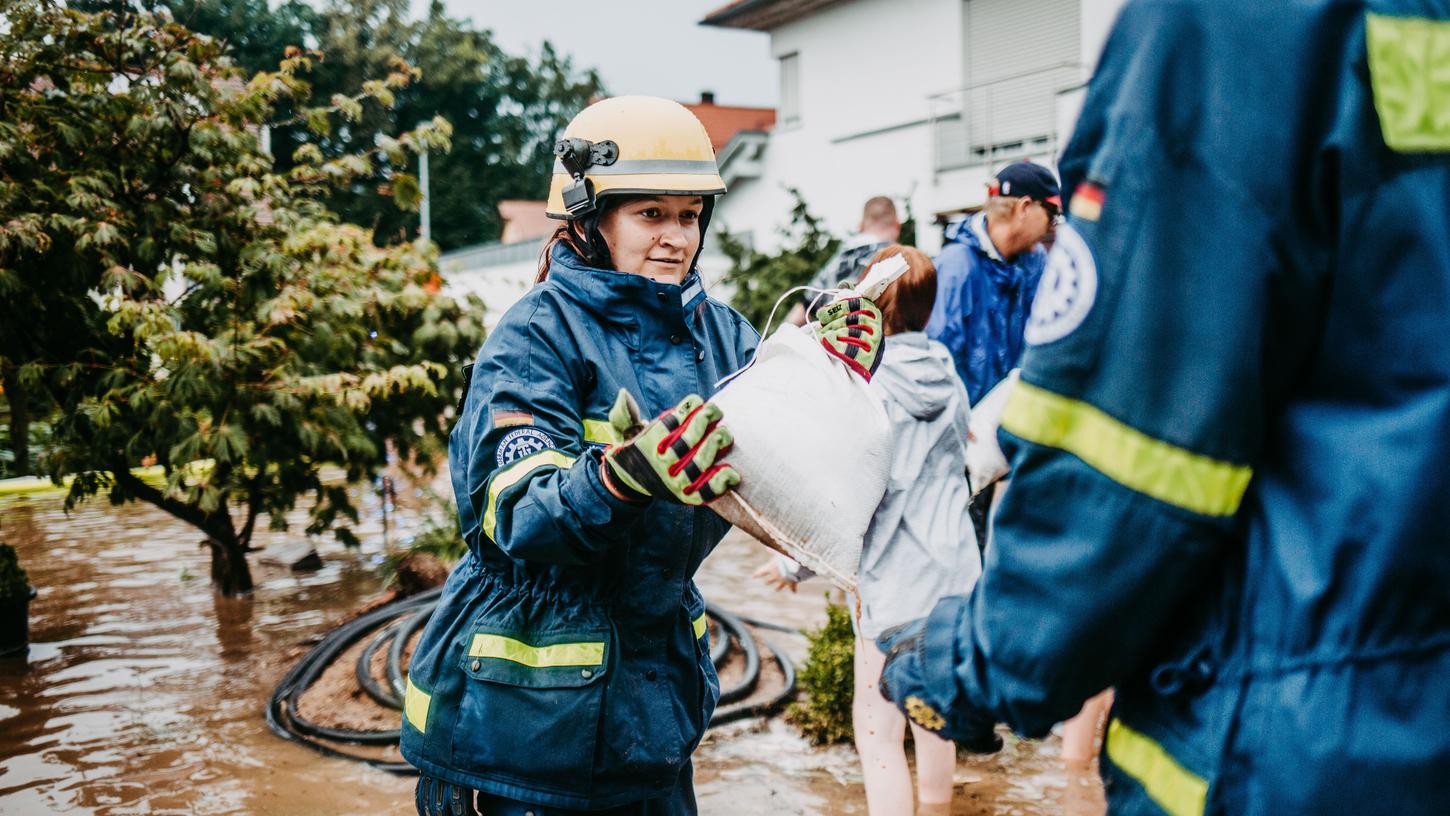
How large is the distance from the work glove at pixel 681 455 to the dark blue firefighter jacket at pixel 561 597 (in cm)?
16

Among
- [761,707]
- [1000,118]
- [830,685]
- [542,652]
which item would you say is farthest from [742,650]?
[1000,118]

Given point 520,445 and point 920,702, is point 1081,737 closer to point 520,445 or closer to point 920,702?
point 520,445

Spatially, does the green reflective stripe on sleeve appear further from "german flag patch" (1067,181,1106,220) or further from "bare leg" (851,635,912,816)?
"bare leg" (851,635,912,816)

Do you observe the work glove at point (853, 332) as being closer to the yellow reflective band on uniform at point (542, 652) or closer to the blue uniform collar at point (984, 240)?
the yellow reflective band on uniform at point (542, 652)

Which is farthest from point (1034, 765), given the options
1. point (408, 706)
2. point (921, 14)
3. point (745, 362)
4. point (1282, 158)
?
point (921, 14)

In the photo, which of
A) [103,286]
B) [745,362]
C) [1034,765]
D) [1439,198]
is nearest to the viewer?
[1439,198]

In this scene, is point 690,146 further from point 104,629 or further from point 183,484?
point 104,629

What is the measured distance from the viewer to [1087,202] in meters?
1.10

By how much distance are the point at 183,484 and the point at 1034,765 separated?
492cm

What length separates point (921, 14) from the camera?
16859 mm

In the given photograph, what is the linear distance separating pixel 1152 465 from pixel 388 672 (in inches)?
175

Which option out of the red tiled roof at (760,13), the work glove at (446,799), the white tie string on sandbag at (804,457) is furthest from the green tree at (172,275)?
the red tiled roof at (760,13)

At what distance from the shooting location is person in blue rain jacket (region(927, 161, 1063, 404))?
4.44 m

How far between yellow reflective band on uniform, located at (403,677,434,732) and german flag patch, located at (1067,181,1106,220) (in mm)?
1583
